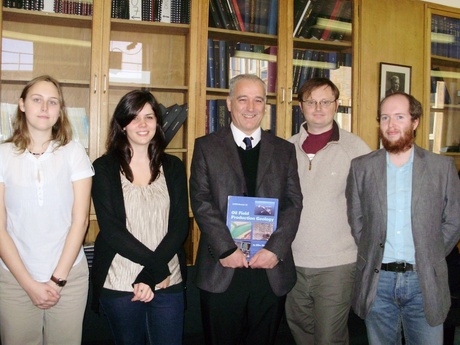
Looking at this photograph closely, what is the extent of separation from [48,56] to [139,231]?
1596 millimetres

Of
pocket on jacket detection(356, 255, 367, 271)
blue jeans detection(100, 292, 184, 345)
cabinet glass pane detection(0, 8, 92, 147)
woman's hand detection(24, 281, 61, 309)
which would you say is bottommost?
blue jeans detection(100, 292, 184, 345)

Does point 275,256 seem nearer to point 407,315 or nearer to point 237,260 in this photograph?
point 237,260

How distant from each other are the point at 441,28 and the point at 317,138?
6.78 ft

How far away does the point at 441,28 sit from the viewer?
3.55 m

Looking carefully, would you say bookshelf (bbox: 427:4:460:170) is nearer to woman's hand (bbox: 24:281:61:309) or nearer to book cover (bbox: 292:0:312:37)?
book cover (bbox: 292:0:312:37)

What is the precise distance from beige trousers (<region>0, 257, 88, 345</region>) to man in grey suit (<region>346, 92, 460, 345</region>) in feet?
4.18

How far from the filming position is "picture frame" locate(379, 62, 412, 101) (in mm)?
3268

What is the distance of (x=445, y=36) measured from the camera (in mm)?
3586

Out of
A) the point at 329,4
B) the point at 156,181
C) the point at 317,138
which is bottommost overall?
the point at 156,181

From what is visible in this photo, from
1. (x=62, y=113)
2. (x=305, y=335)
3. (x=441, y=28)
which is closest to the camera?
(x=62, y=113)

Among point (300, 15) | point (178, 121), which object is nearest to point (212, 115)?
point (178, 121)

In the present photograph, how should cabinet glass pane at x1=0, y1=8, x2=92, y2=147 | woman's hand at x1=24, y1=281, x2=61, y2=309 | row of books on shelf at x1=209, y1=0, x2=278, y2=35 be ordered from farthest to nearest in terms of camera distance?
row of books on shelf at x1=209, y1=0, x2=278, y2=35 < cabinet glass pane at x1=0, y1=8, x2=92, y2=147 < woman's hand at x1=24, y1=281, x2=61, y2=309

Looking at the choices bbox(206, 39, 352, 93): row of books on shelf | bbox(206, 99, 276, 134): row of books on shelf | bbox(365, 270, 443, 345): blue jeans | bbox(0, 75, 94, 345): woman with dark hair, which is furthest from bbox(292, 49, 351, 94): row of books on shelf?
bbox(0, 75, 94, 345): woman with dark hair

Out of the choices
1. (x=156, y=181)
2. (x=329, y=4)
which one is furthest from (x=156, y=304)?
(x=329, y=4)
